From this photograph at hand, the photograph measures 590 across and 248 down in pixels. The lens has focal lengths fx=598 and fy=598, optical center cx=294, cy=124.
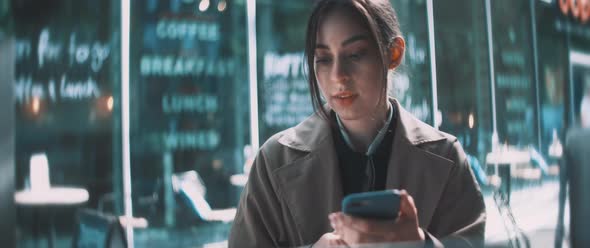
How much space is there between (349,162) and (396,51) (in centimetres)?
22

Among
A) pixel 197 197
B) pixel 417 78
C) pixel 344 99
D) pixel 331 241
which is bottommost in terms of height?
pixel 197 197

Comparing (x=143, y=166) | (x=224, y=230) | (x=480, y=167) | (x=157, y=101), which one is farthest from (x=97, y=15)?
(x=480, y=167)

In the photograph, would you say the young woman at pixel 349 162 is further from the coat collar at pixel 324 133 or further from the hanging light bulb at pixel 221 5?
the hanging light bulb at pixel 221 5

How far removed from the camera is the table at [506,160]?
2.05m

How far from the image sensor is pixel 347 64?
0.98 metres

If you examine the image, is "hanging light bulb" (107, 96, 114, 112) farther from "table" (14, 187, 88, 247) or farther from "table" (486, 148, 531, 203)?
"table" (486, 148, 531, 203)

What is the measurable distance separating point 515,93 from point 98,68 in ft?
5.17

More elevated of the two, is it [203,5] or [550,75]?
[203,5]

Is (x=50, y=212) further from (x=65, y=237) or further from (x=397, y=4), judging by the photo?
(x=397, y=4)

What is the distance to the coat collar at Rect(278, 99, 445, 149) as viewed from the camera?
1.03 meters

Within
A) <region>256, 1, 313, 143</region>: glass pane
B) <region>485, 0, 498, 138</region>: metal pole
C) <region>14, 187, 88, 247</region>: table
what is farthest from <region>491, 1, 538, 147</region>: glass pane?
<region>14, 187, 88, 247</region>: table

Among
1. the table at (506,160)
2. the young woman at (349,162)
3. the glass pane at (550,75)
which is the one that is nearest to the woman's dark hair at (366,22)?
the young woman at (349,162)

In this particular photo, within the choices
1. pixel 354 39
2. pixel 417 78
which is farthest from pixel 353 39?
pixel 417 78

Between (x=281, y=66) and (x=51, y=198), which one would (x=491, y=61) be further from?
(x=51, y=198)
